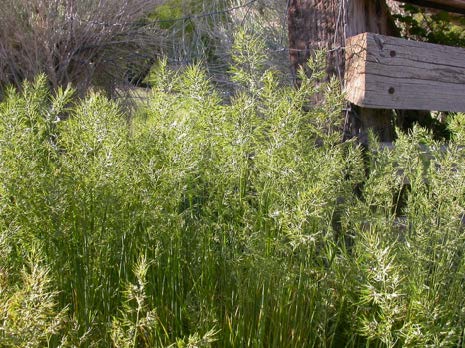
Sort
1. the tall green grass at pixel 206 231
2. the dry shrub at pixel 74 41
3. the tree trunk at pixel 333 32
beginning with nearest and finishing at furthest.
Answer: the tall green grass at pixel 206 231
the tree trunk at pixel 333 32
the dry shrub at pixel 74 41

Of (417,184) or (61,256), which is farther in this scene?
(417,184)

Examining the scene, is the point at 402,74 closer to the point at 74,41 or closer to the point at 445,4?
the point at 445,4

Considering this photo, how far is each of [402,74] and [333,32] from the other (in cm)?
37

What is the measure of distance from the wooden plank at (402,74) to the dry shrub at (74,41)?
245 centimetres

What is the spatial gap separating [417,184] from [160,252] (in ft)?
2.87

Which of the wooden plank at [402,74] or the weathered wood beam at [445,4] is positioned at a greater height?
the weathered wood beam at [445,4]

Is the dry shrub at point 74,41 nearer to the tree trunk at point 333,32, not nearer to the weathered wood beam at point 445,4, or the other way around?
the tree trunk at point 333,32

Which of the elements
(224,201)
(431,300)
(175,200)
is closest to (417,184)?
(431,300)

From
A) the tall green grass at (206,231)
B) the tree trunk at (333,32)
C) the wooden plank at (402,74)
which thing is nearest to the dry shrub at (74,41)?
the tree trunk at (333,32)

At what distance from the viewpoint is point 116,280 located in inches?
78.7

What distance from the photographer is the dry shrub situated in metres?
5.07

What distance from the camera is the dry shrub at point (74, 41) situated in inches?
200

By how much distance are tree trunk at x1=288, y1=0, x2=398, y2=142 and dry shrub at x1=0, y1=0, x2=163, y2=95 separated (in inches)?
83.5

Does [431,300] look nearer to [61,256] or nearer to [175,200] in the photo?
[175,200]
